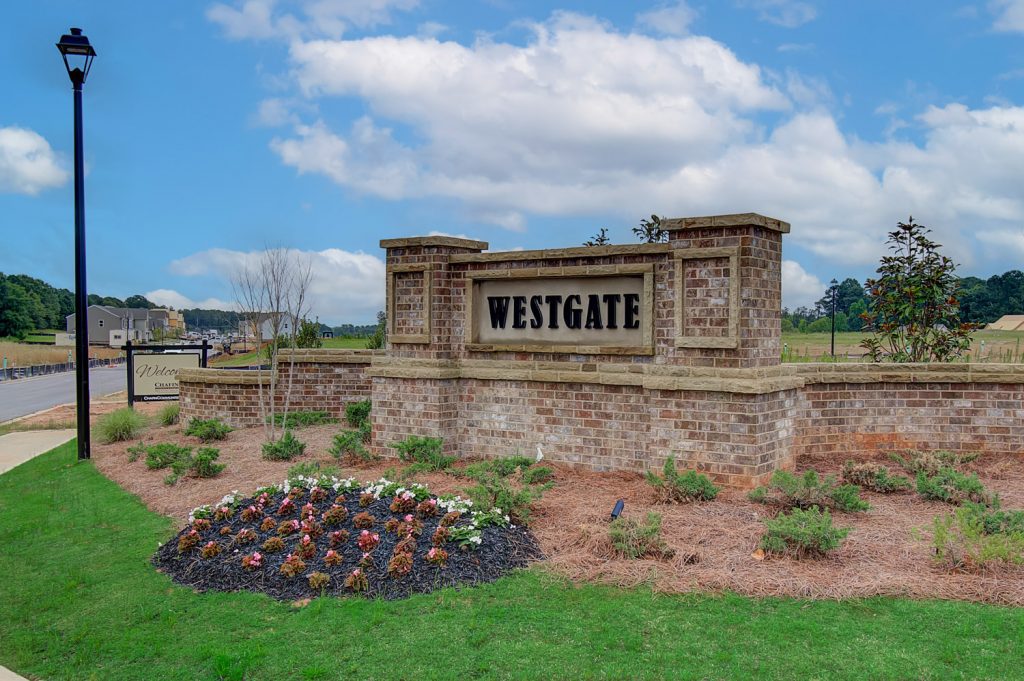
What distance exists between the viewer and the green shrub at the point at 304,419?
50.9ft

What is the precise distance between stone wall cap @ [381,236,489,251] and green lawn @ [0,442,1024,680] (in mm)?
6117

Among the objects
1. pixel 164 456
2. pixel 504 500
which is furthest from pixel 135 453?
pixel 504 500

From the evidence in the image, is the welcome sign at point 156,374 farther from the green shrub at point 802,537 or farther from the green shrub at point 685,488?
the green shrub at point 802,537

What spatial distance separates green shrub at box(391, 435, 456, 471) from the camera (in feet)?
35.4

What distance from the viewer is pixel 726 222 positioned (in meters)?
9.49

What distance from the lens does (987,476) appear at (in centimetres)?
1027

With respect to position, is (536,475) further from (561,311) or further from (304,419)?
(304,419)

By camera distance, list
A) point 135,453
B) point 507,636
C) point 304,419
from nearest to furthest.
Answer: point 507,636 < point 135,453 < point 304,419

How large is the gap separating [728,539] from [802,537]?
749mm

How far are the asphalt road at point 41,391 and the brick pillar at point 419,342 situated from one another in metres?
17.7

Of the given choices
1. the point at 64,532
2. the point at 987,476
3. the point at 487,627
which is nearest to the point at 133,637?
the point at 487,627

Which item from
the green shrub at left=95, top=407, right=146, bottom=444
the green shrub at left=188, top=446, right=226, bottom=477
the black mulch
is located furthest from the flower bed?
the green shrub at left=95, top=407, right=146, bottom=444

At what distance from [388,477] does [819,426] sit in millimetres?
5981

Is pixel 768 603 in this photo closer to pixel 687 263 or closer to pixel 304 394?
pixel 687 263
